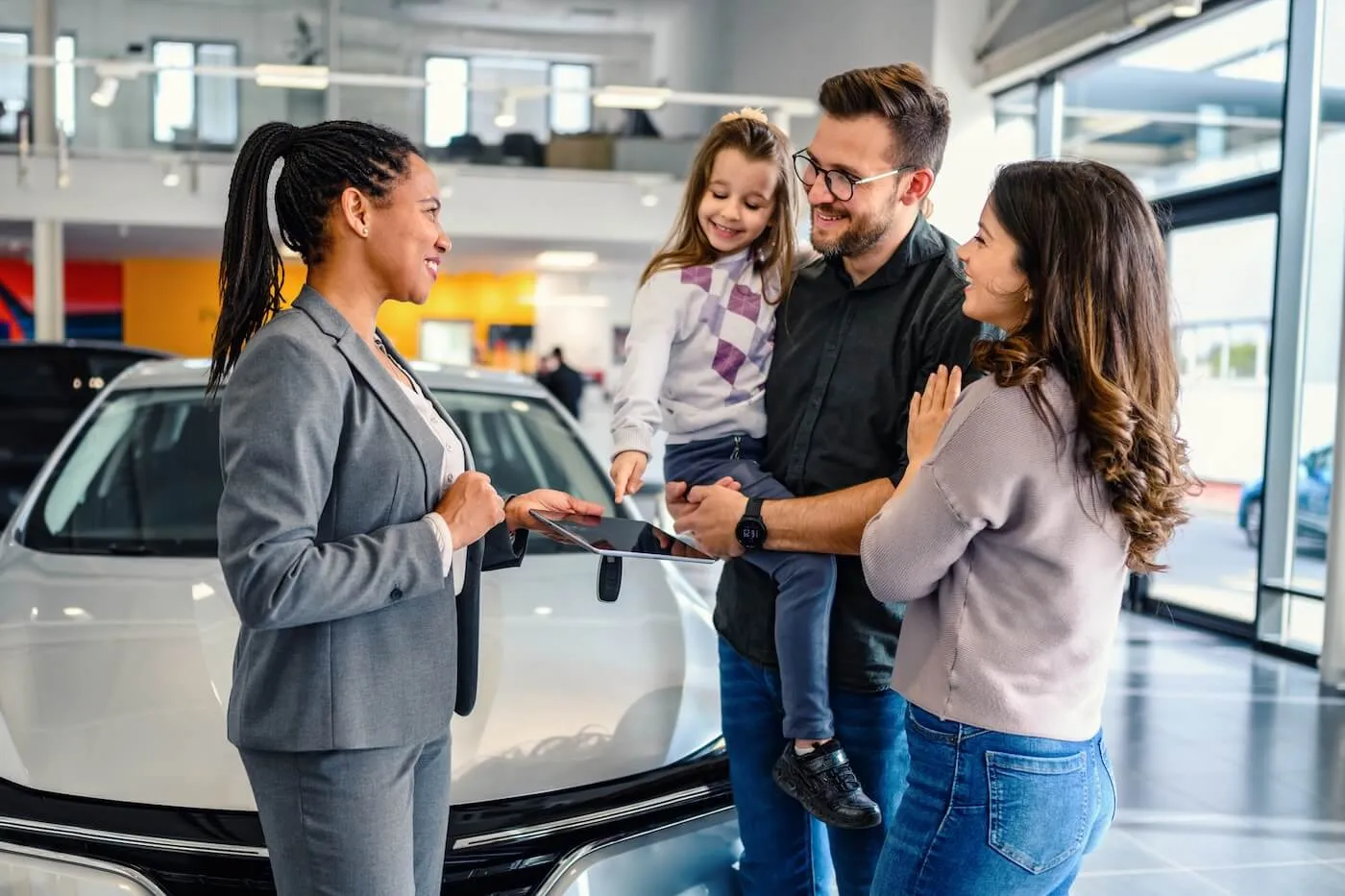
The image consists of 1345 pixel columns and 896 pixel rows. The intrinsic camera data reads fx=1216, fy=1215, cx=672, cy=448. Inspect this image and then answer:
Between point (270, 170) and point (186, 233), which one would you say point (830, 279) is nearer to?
point (270, 170)

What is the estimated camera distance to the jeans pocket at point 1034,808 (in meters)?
1.30

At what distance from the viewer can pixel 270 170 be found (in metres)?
1.34

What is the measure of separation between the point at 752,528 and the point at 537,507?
1.07ft

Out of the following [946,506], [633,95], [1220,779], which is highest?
[633,95]

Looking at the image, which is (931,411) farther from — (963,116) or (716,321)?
(963,116)

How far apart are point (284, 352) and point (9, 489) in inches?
176

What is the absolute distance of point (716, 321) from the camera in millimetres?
1916

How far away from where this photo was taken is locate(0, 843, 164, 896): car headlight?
62.3 inches

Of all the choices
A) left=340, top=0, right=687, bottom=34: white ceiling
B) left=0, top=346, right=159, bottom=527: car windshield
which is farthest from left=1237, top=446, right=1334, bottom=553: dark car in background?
left=340, top=0, right=687, bottom=34: white ceiling

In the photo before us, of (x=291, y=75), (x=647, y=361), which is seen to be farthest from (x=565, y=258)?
(x=647, y=361)


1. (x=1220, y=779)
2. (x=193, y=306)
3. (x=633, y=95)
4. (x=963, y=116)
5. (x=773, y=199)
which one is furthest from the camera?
(x=193, y=306)

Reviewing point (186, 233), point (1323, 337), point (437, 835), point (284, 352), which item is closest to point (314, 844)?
point (437, 835)

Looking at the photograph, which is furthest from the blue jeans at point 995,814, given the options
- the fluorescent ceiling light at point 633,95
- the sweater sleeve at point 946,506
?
the fluorescent ceiling light at point 633,95

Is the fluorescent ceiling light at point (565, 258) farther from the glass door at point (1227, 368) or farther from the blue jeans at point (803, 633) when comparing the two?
the blue jeans at point (803, 633)
